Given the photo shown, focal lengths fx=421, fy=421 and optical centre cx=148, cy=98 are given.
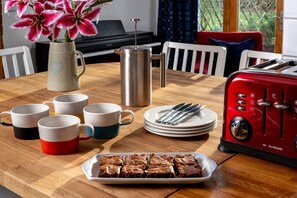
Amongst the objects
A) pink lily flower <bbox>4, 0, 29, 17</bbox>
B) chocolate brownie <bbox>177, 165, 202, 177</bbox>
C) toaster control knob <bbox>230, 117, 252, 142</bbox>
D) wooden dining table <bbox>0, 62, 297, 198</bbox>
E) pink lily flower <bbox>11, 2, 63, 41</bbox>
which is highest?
pink lily flower <bbox>4, 0, 29, 17</bbox>

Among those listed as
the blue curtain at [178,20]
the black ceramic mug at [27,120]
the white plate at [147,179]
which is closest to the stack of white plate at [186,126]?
the white plate at [147,179]

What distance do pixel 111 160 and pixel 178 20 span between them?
148 inches

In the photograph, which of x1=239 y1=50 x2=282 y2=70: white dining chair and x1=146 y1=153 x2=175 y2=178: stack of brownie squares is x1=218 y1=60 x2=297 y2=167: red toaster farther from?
x1=239 y1=50 x2=282 y2=70: white dining chair

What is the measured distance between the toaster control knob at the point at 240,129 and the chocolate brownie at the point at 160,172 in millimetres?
227

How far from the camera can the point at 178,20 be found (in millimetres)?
4605

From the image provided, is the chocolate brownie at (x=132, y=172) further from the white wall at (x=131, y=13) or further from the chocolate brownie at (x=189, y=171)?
the white wall at (x=131, y=13)

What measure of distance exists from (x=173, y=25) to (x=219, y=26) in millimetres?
509

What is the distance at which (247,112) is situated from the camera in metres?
1.08

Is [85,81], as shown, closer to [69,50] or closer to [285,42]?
[69,50]

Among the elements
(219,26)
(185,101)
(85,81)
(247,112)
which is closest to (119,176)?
(247,112)

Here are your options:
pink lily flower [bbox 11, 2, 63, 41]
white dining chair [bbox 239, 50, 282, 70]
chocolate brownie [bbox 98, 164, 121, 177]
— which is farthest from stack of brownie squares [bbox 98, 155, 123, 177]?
white dining chair [bbox 239, 50, 282, 70]

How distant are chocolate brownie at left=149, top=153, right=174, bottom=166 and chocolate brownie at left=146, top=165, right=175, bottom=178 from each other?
2 cm

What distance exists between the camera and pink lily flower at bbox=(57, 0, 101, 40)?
58.9 inches

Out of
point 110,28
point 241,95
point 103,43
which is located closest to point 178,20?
point 110,28
